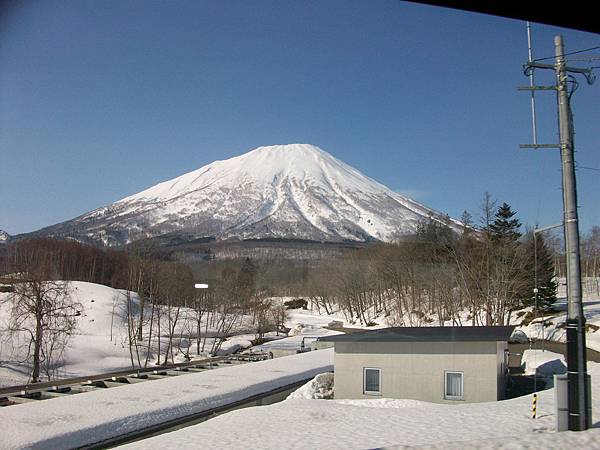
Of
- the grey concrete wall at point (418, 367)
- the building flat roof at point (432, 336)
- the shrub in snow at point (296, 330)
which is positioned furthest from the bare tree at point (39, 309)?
the shrub in snow at point (296, 330)

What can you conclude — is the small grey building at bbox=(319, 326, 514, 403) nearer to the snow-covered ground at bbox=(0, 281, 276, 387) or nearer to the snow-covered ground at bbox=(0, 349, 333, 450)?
the snow-covered ground at bbox=(0, 349, 333, 450)

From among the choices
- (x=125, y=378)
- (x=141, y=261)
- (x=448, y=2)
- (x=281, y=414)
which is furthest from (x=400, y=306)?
(x=448, y=2)

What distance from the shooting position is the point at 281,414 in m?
13.1

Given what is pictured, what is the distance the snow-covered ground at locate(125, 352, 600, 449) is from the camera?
28.4 ft

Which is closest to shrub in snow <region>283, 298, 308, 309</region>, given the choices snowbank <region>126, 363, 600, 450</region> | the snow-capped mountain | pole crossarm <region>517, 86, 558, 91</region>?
snowbank <region>126, 363, 600, 450</region>

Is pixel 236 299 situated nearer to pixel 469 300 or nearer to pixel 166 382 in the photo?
pixel 469 300

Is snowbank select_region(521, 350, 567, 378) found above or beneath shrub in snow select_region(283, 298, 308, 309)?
beneath

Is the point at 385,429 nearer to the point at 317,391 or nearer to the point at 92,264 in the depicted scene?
the point at 317,391

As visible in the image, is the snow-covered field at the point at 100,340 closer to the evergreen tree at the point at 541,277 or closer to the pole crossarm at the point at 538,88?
the evergreen tree at the point at 541,277

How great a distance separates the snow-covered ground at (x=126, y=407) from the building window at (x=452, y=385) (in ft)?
20.7

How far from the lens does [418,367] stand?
15.4m

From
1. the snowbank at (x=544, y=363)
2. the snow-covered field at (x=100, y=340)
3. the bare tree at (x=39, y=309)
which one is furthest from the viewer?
the snow-covered field at (x=100, y=340)

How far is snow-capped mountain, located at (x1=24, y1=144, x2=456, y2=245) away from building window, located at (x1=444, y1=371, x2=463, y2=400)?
333ft

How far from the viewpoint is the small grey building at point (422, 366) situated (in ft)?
48.6
